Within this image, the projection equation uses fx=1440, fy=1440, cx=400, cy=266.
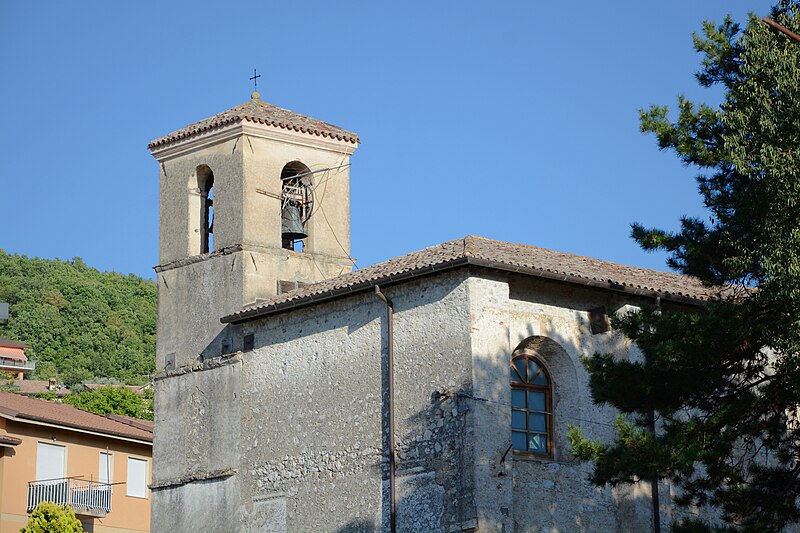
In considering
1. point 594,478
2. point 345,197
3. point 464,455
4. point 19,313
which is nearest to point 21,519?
point 345,197

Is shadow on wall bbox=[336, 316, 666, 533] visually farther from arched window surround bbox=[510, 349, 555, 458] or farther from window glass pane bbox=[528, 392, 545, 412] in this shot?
window glass pane bbox=[528, 392, 545, 412]

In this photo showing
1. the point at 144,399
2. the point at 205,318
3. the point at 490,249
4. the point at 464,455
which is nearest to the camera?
the point at 464,455

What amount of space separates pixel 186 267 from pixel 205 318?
4.69 ft

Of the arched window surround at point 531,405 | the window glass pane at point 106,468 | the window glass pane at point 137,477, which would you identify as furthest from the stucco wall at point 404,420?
the window glass pane at point 137,477

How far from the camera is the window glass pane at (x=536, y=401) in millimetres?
25438

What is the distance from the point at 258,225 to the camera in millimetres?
29078

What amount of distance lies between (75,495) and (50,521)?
22.2ft

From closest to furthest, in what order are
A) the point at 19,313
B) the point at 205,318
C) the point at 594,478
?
the point at 594,478 → the point at 205,318 → the point at 19,313

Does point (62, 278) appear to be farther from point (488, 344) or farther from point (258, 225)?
point (488, 344)

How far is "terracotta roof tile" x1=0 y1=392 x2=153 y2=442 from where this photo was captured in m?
34.8

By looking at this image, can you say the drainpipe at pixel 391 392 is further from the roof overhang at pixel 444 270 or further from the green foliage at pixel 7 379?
the green foliage at pixel 7 379

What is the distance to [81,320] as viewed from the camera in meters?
82.9

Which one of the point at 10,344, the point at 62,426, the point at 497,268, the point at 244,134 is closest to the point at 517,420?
the point at 497,268

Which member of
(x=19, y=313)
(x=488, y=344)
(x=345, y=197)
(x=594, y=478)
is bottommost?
(x=594, y=478)
